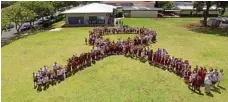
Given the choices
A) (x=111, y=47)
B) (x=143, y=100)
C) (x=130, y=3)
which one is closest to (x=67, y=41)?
(x=111, y=47)

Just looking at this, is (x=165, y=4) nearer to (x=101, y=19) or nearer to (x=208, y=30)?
(x=101, y=19)

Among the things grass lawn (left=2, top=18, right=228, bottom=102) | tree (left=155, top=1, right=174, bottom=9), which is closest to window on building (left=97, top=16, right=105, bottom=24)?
grass lawn (left=2, top=18, right=228, bottom=102)

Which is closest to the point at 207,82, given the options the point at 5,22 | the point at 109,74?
the point at 109,74

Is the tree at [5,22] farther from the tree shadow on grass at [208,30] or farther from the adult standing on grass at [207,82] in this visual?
the adult standing on grass at [207,82]

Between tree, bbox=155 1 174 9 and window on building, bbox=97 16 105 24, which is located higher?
tree, bbox=155 1 174 9

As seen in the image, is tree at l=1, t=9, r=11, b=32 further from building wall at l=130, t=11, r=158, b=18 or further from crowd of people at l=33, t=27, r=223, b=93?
building wall at l=130, t=11, r=158, b=18

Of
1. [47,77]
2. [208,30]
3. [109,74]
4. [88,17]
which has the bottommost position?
[109,74]

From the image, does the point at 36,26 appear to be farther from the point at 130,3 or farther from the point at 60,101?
the point at 60,101
